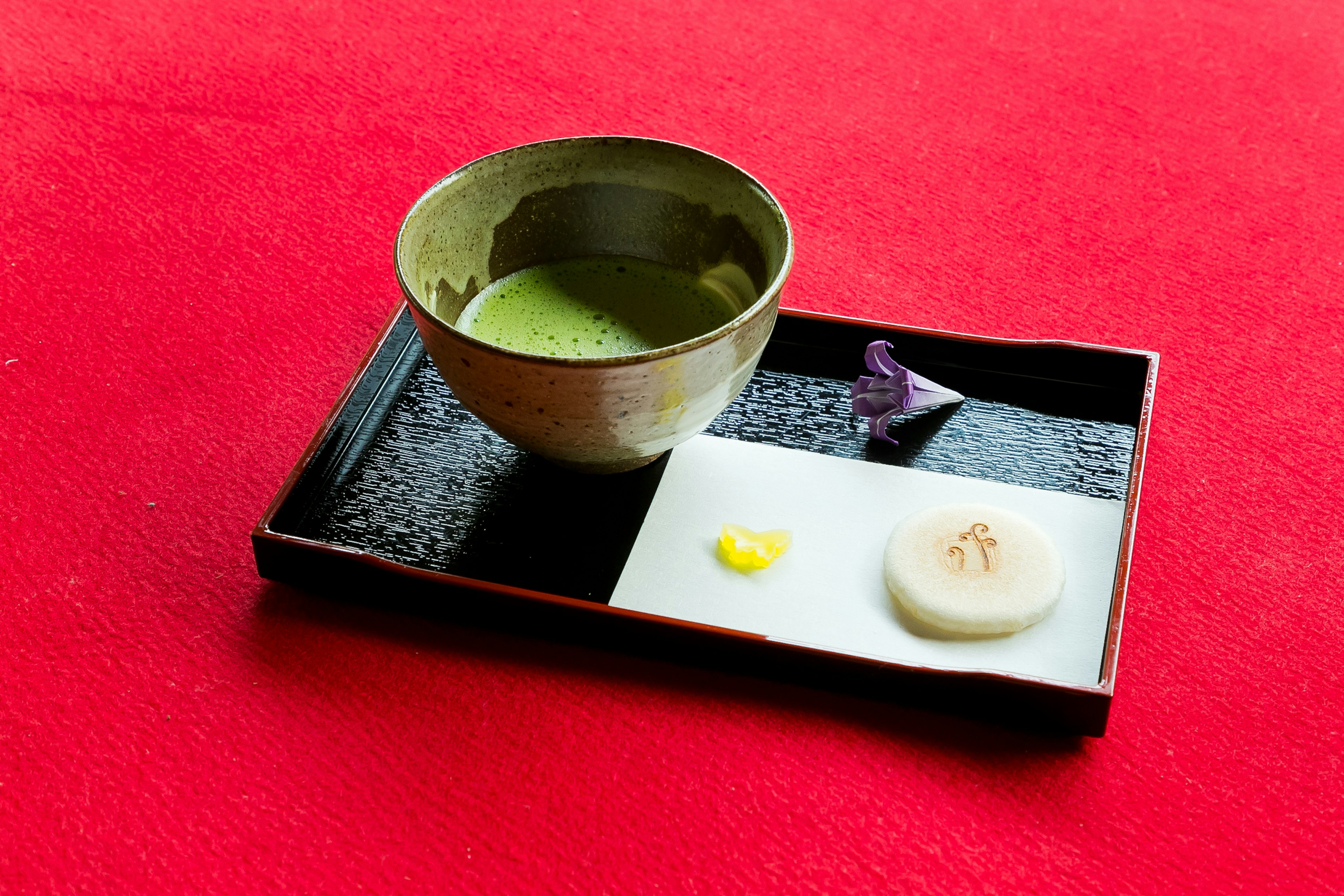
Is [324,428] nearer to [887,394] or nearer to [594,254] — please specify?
[594,254]

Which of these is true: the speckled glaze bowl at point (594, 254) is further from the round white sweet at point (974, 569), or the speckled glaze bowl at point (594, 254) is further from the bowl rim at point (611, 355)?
the round white sweet at point (974, 569)

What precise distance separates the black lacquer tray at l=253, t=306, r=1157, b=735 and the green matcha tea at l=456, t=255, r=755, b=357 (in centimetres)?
6

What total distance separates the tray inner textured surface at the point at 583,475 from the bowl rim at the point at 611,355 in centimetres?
7

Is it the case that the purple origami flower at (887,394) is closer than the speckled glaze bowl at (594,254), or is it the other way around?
the speckled glaze bowl at (594,254)

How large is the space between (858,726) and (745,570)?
10cm

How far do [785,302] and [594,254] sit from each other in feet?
0.59

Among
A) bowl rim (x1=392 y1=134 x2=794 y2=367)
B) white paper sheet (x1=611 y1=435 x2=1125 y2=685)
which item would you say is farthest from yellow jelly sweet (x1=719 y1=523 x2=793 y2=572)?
bowl rim (x1=392 y1=134 x2=794 y2=367)

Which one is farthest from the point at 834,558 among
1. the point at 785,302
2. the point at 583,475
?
the point at 785,302

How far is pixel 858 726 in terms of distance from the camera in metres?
0.56

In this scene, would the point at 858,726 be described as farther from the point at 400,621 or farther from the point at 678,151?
the point at 678,151

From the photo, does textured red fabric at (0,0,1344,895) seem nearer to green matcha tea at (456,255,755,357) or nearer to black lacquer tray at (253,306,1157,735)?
black lacquer tray at (253,306,1157,735)

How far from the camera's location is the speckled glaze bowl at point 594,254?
0.56 metres

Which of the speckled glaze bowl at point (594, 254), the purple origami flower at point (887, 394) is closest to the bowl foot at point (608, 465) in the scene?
the speckled glaze bowl at point (594, 254)

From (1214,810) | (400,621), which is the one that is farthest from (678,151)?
(1214,810)
